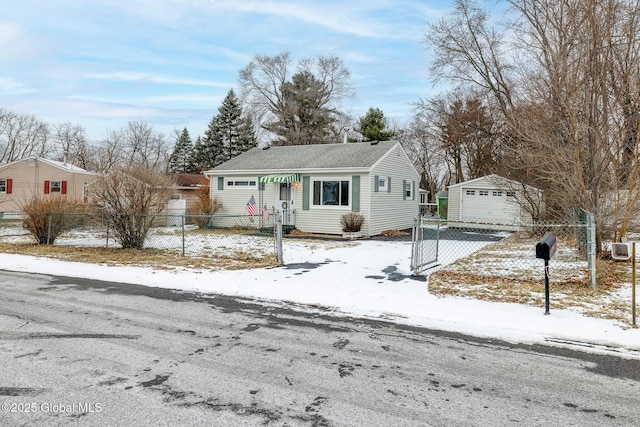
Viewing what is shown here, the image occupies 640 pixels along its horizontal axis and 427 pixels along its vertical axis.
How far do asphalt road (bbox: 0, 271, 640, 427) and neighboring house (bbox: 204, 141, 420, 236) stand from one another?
425 inches

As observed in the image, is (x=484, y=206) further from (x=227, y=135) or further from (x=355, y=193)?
(x=227, y=135)

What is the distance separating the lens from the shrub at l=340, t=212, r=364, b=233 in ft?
50.0

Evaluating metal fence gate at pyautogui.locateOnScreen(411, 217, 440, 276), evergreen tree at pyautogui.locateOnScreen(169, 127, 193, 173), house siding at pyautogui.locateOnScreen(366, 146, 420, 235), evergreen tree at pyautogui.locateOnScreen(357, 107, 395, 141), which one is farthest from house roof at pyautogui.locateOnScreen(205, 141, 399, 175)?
evergreen tree at pyautogui.locateOnScreen(169, 127, 193, 173)

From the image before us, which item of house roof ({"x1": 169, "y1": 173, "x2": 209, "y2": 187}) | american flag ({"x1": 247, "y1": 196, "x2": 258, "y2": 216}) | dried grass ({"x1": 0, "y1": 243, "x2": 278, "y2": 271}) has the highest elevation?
house roof ({"x1": 169, "y1": 173, "x2": 209, "y2": 187})

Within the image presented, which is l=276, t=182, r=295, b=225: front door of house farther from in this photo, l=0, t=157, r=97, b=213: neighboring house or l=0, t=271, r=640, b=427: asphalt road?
l=0, t=157, r=97, b=213: neighboring house

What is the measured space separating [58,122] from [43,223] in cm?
4173

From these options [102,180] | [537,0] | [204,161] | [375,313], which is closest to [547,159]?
[537,0]

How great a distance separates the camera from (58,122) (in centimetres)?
4666

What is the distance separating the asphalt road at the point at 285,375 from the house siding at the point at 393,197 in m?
11.0

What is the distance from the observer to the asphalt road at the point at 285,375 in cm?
277

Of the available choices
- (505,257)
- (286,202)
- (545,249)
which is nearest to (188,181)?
(286,202)

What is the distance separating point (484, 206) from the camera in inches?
869

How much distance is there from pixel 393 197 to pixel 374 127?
16.9 meters

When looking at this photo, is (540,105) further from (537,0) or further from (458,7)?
(458,7)
